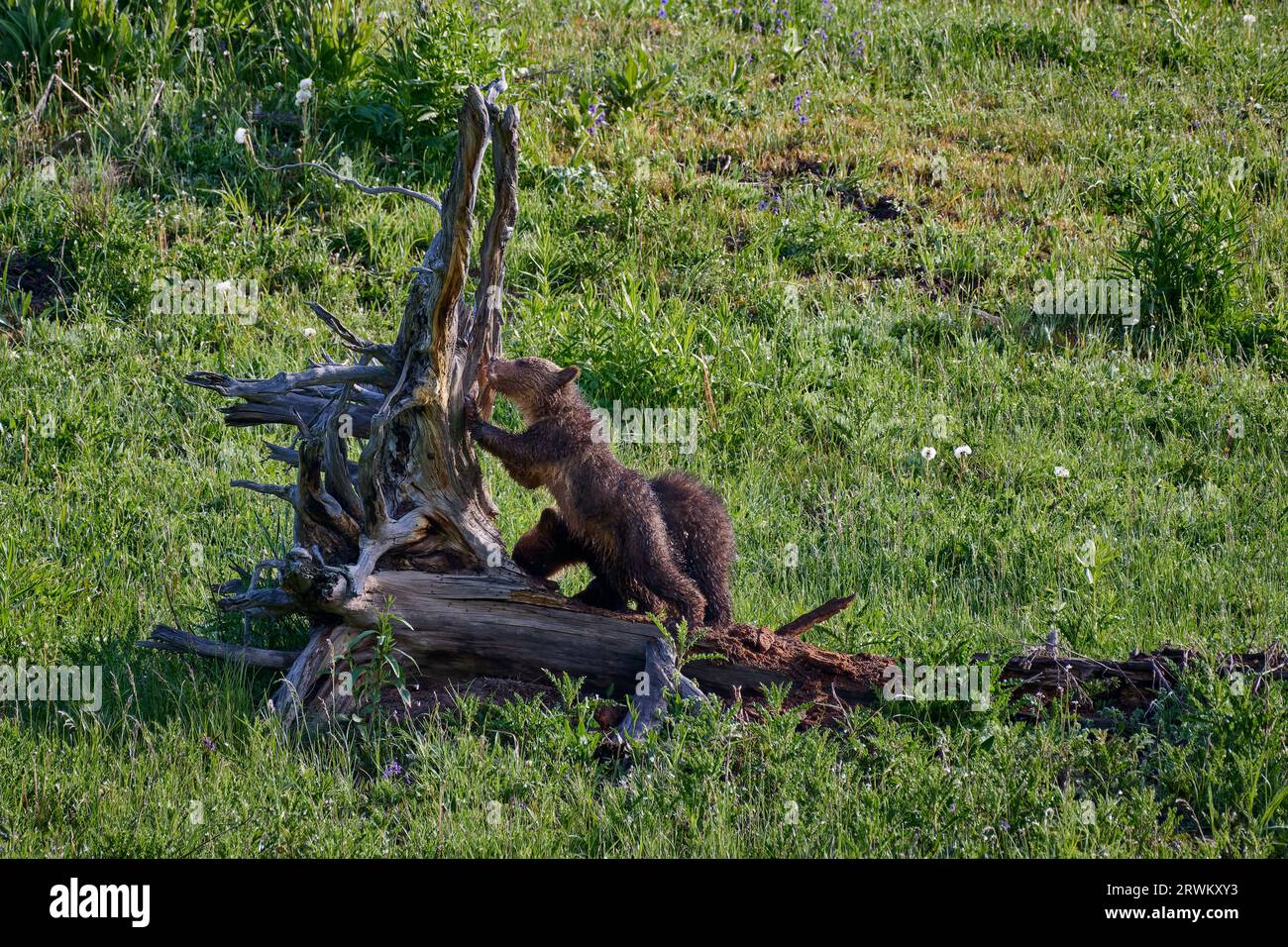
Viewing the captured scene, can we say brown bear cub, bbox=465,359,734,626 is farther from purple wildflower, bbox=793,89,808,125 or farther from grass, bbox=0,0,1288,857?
purple wildflower, bbox=793,89,808,125

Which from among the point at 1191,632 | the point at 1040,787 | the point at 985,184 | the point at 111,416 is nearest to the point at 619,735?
the point at 1040,787

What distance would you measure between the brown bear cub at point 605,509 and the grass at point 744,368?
76 centimetres

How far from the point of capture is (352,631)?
6.18 m

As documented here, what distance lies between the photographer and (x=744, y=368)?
31.8 feet

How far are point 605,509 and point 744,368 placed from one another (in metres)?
3.67

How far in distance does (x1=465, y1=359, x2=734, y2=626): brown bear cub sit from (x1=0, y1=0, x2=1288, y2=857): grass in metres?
0.76

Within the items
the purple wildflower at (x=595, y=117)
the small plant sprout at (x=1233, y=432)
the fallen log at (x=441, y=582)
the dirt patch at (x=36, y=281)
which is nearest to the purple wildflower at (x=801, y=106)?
the purple wildflower at (x=595, y=117)

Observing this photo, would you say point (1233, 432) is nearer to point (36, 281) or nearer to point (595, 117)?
point (595, 117)

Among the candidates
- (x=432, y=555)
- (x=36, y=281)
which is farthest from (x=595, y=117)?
(x=432, y=555)

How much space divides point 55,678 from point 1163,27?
13.0m

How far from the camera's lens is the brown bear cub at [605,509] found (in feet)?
20.6

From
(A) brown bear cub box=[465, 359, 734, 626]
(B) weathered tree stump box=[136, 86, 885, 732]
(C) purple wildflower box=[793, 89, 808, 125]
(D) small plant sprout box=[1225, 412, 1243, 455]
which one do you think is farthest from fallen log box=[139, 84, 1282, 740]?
(C) purple wildflower box=[793, 89, 808, 125]
